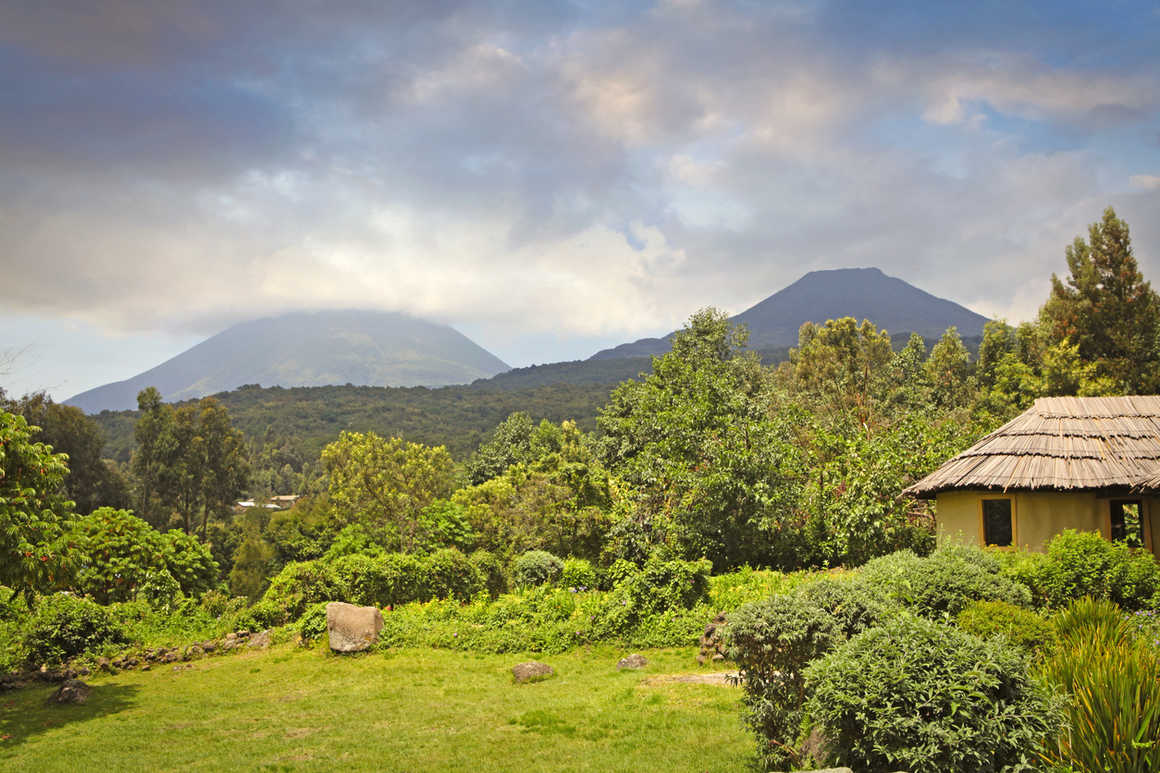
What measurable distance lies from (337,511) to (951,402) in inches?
1217

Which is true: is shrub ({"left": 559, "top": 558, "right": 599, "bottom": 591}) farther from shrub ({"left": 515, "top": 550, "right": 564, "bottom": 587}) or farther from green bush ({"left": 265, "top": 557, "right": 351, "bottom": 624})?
green bush ({"left": 265, "top": 557, "right": 351, "bottom": 624})

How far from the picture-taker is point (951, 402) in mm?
38188

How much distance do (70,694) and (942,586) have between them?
1161cm

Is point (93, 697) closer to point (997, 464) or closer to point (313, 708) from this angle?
point (313, 708)

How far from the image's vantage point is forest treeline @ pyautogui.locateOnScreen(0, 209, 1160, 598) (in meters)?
17.2

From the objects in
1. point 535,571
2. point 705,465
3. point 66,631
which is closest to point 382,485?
point 535,571

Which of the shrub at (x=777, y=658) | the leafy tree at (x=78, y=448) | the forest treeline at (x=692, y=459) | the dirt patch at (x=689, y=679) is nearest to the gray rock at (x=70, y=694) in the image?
the forest treeline at (x=692, y=459)

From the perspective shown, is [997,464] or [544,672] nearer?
[544,672]

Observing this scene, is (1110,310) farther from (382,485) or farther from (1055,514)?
(382,485)

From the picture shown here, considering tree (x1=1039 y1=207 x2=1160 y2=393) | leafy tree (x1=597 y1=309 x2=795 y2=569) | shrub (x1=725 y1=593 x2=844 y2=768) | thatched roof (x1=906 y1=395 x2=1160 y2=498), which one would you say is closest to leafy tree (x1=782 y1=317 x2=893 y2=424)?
tree (x1=1039 y1=207 x2=1160 y2=393)

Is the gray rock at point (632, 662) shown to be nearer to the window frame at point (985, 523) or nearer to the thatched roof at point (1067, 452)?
the thatched roof at point (1067, 452)

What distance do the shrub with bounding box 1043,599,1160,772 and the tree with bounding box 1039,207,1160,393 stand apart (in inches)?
1090

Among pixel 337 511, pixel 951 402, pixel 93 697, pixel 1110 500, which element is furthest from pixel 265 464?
pixel 1110 500

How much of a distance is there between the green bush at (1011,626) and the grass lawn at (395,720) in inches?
91.4
